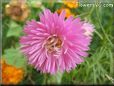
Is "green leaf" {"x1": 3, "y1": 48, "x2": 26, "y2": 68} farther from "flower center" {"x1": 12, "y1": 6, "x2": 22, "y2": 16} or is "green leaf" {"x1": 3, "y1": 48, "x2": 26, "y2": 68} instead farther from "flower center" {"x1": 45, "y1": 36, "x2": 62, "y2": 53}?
"flower center" {"x1": 45, "y1": 36, "x2": 62, "y2": 53}

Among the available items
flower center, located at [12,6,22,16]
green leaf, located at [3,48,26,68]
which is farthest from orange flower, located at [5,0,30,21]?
green leaf, located at [3,48,26,68]

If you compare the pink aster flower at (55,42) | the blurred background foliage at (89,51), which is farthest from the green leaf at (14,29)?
the pink aster flower at (55,42)

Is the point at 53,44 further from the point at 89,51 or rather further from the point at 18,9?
the point at 18,9

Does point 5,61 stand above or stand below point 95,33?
below

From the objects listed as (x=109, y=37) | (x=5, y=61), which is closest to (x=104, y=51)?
(x=109, y=37)

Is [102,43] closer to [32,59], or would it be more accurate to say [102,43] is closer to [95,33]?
[95,33]

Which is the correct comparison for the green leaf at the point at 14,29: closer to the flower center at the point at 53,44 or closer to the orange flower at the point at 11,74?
the orange flower at the point at 11,74
